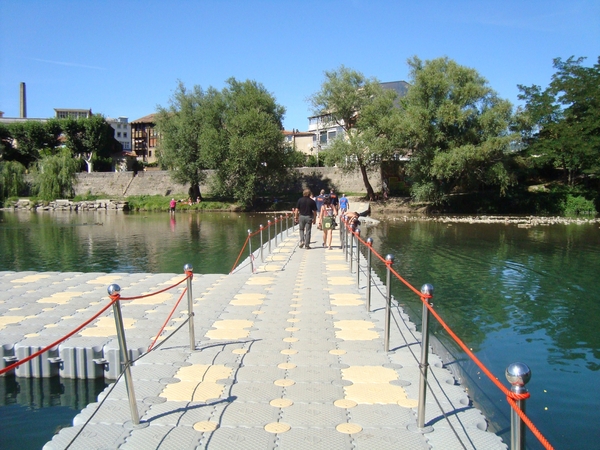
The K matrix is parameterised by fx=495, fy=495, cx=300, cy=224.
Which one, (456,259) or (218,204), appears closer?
(456,259)

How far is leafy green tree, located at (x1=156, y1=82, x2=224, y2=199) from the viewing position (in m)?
44.2

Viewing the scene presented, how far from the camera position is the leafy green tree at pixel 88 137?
6688cm

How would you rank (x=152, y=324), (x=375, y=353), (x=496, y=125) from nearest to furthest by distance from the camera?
A: 1. (x=375, y=353)
2. (x=152, y=324)
3. (x=496, y=125)

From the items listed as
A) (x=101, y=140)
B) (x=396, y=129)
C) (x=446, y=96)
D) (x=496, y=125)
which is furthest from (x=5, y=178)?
(x=496, y=125)

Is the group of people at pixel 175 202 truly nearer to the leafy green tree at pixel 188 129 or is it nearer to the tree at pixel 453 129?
the leafy green tree at pixel 188 129

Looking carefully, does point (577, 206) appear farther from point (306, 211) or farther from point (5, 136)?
point (5, 136)

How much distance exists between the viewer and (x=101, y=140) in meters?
68.7

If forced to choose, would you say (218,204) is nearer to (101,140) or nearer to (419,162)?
(419,162)

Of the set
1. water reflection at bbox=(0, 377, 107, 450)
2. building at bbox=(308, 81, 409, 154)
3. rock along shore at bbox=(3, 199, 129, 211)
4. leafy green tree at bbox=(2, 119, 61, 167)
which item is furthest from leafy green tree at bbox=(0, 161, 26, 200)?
water reflection at bbox=(0, 377, 107, 450)

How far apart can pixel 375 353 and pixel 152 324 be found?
332 centimetres

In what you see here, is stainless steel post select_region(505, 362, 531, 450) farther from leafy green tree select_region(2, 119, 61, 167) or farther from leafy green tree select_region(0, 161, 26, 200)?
leafy green tree select_region(2, 119, 61, 167)

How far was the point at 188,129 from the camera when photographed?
145ft

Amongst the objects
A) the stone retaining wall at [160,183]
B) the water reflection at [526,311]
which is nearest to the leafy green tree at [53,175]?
the stone retaining wall at [160,183]

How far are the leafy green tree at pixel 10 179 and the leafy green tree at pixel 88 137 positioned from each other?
16.8 metres
